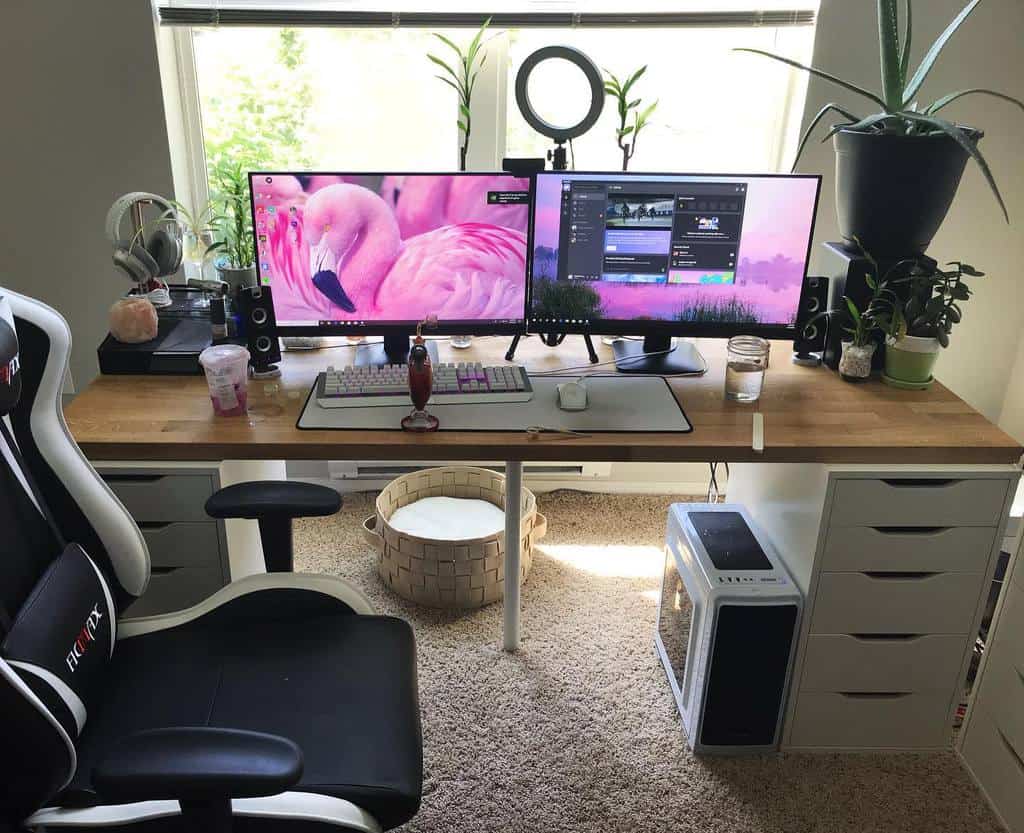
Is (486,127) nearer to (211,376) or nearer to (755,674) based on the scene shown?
(211,376)

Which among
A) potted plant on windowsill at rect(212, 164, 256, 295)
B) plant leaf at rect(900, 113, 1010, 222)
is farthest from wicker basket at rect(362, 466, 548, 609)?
plant leaf at rect(900, 113, 1010, 222)

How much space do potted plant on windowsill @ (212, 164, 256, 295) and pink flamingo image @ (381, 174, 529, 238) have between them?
1.31 ft

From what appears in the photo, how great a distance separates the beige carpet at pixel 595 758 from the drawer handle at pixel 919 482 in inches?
25.4

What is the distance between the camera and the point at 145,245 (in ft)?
7.00

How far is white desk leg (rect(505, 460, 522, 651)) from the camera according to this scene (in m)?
1.97

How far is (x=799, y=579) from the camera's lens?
1.81m

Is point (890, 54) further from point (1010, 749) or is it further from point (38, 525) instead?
point (38, 525)

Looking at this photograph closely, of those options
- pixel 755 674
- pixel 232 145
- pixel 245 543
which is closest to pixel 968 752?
pixel 755 674

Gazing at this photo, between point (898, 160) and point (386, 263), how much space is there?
1114mm

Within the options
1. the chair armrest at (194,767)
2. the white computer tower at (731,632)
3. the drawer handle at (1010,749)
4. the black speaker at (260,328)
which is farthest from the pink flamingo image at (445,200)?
the drawer handle at (1010,749)

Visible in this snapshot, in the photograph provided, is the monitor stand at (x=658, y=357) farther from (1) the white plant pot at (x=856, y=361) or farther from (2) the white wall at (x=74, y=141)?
(2) the white wall at (x=74, y=141)

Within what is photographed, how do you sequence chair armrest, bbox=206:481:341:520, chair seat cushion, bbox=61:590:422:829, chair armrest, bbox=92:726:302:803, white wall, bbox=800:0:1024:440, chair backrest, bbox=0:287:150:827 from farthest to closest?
white wall, bbox=800:0:1024:440
chair armrest, bbox=206:481:341:520
chair seat cushion, bbox=61:590:422:829
chair backrest, bbox=0:287:150:827
chair armrest, bbox=92:726:302:803

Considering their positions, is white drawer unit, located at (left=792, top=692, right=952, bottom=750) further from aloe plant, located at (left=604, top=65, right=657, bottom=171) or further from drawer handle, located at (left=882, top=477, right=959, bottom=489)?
aloe plant, located at (left=604, top=65, right=657, bottom=171)

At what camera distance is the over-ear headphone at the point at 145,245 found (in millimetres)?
2053
